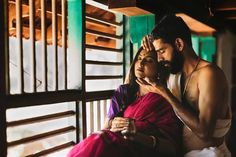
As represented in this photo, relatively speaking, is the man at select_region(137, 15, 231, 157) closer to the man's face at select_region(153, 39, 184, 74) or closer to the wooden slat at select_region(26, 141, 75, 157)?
the man's face at select_region(153, 39, 184, 74)

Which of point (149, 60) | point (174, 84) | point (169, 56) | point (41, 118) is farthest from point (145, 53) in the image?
point (41, 118)

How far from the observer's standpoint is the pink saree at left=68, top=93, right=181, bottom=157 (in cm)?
213

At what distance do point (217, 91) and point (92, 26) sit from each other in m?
1.29

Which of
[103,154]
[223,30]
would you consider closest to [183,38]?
[103,154]

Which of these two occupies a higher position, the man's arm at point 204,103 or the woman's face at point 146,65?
the woman's face at point 146,65

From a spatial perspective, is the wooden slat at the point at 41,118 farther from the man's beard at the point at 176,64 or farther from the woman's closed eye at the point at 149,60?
the man's beard at the point at 176,64

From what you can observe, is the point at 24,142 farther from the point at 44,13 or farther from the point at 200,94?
the point at 200,94

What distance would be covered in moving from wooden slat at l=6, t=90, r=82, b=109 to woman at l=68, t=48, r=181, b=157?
12.7 inches

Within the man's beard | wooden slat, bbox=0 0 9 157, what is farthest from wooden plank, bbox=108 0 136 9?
wooden slat, bbox=0 0 9 157

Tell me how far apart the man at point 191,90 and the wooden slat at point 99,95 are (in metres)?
0.33

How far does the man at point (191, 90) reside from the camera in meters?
2.29

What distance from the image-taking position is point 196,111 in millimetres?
2297

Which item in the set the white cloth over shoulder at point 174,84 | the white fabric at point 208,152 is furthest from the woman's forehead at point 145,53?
the white fabric at point 208,152

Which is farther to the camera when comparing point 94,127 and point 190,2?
point 190,2
